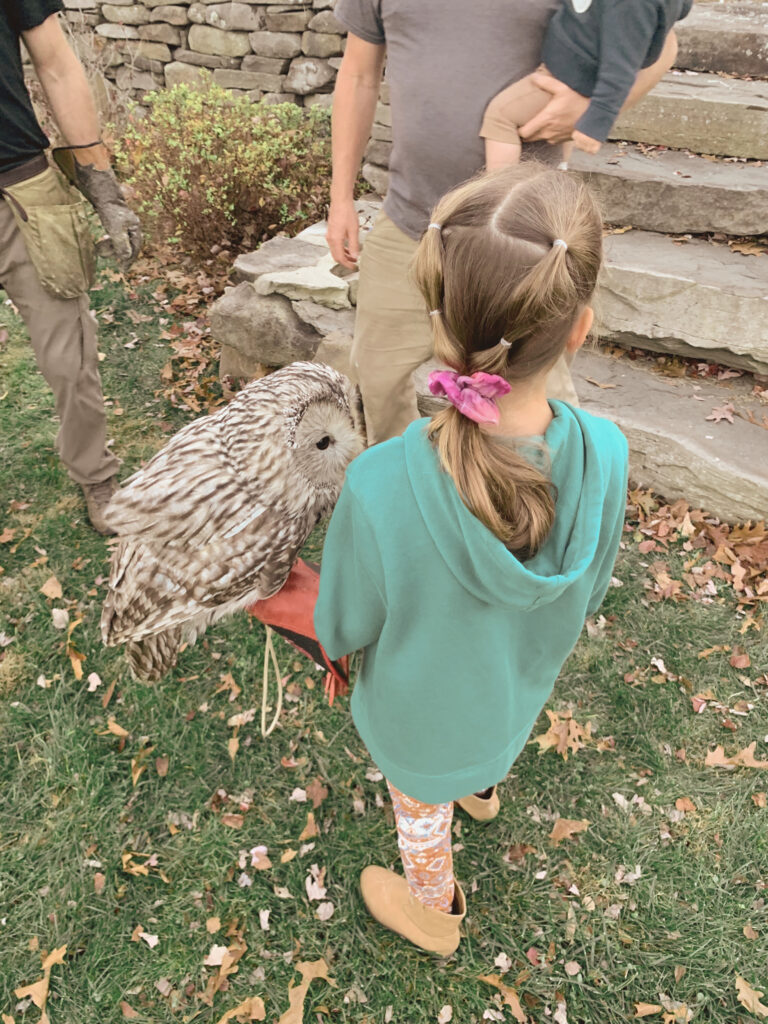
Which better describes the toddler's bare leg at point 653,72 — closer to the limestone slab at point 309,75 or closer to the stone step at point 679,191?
the stone step at point 679,191

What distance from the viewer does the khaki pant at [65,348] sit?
3.25 metres

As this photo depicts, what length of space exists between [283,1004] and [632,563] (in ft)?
9.32

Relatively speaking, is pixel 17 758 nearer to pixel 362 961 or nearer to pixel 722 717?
pixel 362 961

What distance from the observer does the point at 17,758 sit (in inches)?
122

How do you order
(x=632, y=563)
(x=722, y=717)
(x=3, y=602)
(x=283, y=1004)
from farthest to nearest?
(x=632, y=563)
(x=3, y=602)
(x=722, y=717)
(x=283, y=1004)

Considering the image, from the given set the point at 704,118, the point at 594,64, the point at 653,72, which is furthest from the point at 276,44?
the point at 594,64

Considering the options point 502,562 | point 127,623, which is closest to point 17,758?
point 127,623

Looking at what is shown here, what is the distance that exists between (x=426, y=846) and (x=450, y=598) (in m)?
1.05

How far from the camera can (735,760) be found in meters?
3.16

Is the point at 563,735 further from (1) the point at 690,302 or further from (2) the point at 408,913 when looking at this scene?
(1) the point at 690,302

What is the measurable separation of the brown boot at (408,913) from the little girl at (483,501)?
0.85m

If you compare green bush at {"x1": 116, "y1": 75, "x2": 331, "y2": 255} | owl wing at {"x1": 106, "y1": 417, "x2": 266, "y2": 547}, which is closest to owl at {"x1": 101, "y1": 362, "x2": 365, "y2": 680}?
owl wing at {"x1": 106, "y1": 417, "x2": 266, "y2": 547}

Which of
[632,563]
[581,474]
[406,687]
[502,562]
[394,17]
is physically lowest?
[632,563]

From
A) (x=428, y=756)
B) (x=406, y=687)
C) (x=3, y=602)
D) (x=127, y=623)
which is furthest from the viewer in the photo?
(x=3, y=602)
